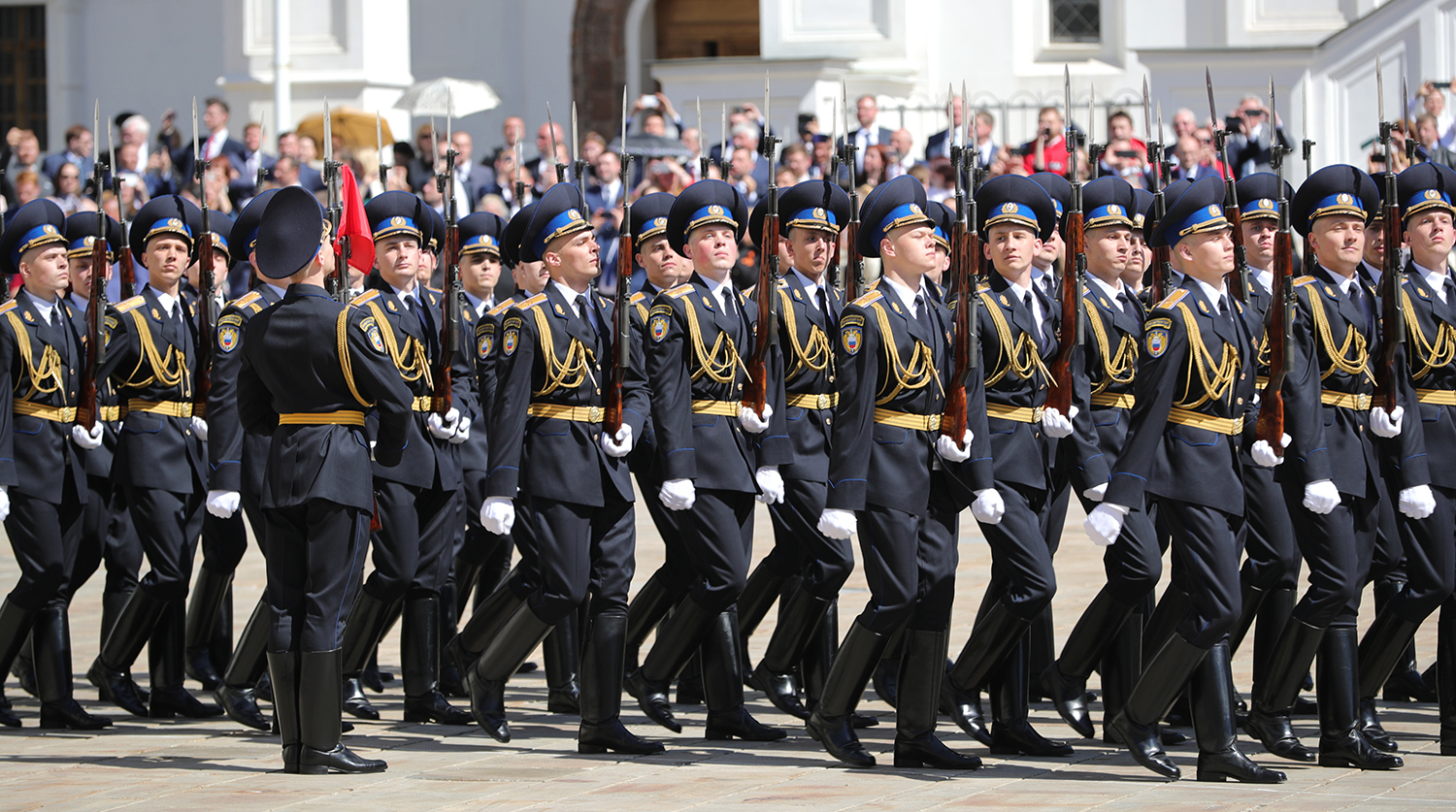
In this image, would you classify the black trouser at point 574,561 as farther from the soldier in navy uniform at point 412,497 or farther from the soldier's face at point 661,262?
the soldier's face at point 661,262

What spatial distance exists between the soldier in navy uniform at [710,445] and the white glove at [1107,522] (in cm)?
126

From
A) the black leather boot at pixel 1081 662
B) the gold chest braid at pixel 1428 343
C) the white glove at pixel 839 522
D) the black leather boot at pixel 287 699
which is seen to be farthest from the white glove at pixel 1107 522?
the black leather boot at pixel 287 699

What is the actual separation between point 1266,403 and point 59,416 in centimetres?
415

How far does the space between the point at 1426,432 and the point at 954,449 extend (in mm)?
1541

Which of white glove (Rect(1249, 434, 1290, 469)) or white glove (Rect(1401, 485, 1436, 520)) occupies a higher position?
white glove (Rect(1249, 434, 1290, 469))

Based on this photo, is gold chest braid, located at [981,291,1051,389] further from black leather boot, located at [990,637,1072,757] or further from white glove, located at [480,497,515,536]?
white glove, located at [480,497,515,536]

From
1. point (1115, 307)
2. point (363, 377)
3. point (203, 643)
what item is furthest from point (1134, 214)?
point (203, 643)

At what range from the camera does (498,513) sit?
706 centimetres

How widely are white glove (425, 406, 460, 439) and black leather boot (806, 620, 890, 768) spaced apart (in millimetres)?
1853

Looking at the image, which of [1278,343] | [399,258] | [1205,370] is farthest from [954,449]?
[399,258]

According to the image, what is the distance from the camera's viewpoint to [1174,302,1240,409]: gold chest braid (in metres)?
6.56

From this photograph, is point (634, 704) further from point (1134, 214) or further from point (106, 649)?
point (1134, 214)

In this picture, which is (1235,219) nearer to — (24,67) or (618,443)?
(618,443)

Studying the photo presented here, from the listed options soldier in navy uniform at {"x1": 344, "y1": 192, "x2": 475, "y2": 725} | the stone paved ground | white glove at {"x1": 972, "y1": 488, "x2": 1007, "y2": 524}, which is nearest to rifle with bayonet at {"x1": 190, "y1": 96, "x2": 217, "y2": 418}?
soldier in navy uniform at {"x1": 344, "y1": 192, "x2": 475, "y2": 725}
